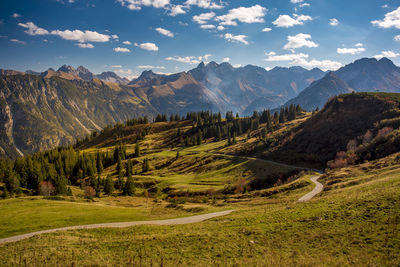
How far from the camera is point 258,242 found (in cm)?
2086

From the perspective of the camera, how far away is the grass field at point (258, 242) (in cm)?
1689

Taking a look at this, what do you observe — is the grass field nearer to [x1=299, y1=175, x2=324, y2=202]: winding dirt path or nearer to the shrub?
[x1=299, y1=175, x2=324, y2=202]: winding dirt path

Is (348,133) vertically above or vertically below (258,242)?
above

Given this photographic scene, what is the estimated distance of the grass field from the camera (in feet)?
55.4

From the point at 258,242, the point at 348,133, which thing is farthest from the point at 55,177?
the point at 348,133

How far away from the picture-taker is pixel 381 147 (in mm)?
67938

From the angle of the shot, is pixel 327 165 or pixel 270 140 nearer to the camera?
pixel 327 165

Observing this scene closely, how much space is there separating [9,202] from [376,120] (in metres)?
136

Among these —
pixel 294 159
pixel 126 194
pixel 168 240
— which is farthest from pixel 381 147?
pixel 126 194

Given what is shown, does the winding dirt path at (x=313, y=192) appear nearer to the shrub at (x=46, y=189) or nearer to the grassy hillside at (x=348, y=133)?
the grassy hillside at (x=348, y=133)

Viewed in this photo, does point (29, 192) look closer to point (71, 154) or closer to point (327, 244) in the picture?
point (71, 154)

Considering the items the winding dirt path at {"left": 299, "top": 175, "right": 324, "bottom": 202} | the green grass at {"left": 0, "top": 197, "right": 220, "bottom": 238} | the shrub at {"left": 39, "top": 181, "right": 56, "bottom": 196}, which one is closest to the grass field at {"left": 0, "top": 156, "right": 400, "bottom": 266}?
the green grass at {"left": 0, "top": 197, "right": 220, "bottom": 238}

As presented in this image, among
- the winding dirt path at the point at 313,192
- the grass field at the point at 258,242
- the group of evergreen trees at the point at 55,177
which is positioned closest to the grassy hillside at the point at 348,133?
the winding dirt path at the point at 313,192

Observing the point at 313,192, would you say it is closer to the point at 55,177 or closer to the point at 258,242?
the point at 258,242
